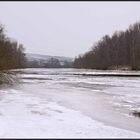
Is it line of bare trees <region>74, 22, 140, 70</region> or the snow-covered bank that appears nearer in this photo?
the snow-covered bank

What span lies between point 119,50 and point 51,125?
121 meters

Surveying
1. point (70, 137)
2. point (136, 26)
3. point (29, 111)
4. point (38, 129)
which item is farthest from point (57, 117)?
point (136, 26)

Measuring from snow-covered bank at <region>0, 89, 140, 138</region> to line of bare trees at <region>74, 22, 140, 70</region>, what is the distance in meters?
88.8

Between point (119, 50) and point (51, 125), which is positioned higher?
point (119, 50)

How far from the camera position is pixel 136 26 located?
119 meters

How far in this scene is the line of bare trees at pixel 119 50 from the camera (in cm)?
11479

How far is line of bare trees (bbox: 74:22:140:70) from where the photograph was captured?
115 metres

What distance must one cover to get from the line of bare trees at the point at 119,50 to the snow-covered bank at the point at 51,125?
88.8 m

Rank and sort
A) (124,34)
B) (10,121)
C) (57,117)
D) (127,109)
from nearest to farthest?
1. (10,121)
2. (57,117)
3. (127,109)
4. (124,34)

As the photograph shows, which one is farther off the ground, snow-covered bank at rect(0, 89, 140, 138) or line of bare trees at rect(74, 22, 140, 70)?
line of bare trees at rect(74, 22, 140, 70)

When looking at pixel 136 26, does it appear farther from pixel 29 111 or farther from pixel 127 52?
pixel 29 111

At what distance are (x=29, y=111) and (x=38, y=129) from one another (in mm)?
4056

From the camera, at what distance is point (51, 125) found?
1110 cm

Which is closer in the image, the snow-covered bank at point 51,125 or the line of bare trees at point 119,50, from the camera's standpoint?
the snow-covered bank at point 51,125
